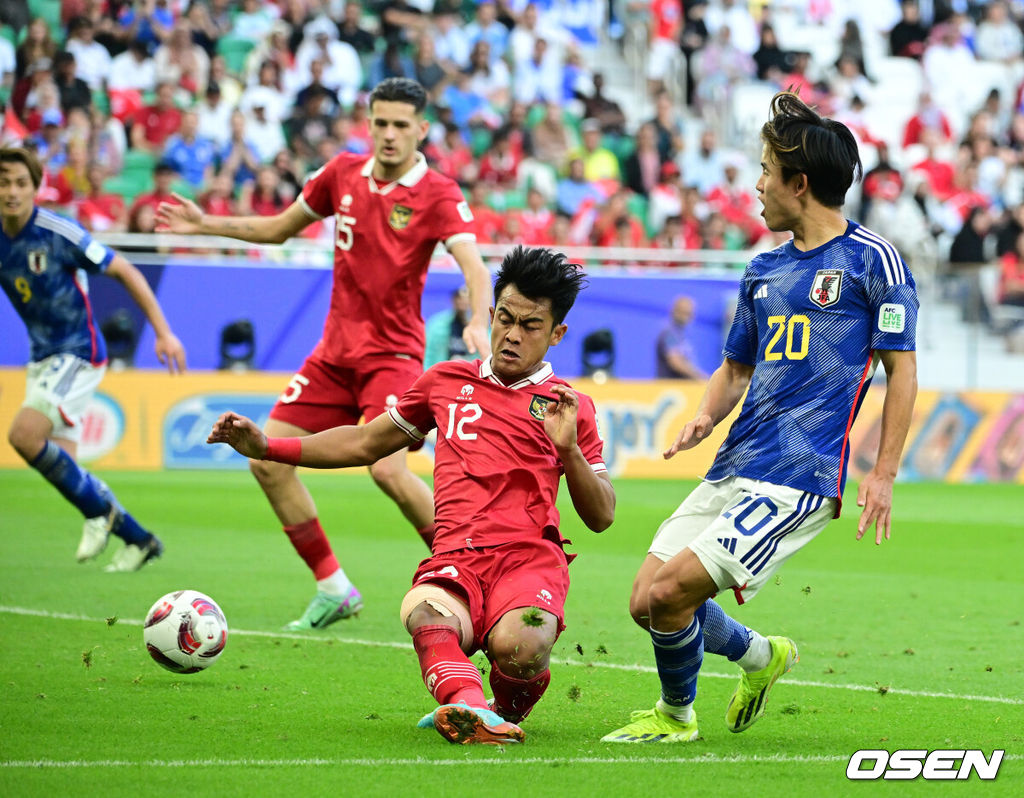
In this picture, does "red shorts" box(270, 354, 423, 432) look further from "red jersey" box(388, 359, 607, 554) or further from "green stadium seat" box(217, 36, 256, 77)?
"green stadium seat" box(217, 36, 256, 77)

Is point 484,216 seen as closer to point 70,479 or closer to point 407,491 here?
point 70,479

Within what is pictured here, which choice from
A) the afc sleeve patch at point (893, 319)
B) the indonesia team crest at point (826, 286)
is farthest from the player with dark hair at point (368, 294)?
the afc sleeve patch at point (893, 319)

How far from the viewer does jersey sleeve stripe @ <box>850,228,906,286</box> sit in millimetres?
5137

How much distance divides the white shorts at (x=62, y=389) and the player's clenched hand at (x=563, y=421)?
555cm

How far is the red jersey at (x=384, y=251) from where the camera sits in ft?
25.8

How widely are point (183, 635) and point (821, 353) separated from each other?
2.64m

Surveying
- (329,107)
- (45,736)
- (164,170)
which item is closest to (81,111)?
(164,170)

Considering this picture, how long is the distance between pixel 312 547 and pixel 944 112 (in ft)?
67.1

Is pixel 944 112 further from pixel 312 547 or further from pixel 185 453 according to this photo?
pixel 312 547

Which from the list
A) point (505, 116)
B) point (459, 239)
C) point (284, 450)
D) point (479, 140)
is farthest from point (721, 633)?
point (505, 116)

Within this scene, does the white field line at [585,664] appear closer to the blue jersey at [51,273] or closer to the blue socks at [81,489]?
the blue socks at [81,489]

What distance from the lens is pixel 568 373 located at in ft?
59.3

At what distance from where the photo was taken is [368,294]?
7.90 m

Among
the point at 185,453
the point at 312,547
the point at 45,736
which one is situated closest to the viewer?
the point at 45,736
